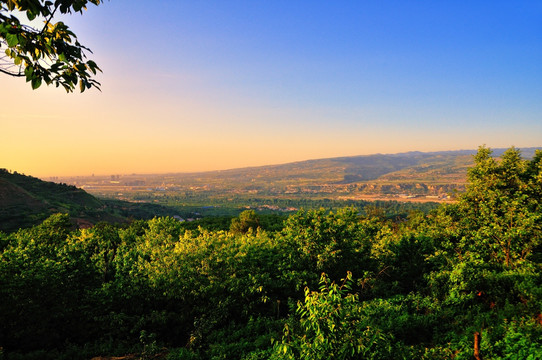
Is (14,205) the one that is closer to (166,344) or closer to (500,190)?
(166,344)

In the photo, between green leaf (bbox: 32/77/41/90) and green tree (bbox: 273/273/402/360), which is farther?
green tree (bbox: 273/273/402/360)

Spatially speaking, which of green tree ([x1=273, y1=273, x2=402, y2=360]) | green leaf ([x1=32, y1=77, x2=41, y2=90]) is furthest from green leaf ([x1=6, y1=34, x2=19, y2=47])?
green tree ([x1=273, y1=273, x2=402, y2=360])

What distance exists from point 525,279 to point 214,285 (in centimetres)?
1906

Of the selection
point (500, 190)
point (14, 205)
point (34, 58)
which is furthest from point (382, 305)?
point (14, 205)

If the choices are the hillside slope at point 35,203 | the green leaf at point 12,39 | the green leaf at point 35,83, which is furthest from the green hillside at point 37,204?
the green leaf at point 12,39

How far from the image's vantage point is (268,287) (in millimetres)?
20328

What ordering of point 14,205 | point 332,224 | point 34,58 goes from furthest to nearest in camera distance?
point 14,205 → point 332,224 → point 34,58

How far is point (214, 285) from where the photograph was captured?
62.3 ft

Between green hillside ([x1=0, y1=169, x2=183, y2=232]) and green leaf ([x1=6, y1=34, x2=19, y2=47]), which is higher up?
green leaf ([x1=6, y1=34, x2=19, y2=47])

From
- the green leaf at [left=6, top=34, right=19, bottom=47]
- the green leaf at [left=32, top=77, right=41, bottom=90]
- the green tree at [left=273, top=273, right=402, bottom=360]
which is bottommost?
the green tree at [left=273, top=273, right=402, bottom=360]

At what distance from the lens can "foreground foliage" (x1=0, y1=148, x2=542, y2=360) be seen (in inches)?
575

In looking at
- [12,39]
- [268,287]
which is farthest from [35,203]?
[12,39]

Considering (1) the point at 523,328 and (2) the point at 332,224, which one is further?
(2) the point at 332,224

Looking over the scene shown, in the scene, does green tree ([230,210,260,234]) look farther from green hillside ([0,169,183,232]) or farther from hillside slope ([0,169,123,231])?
hillside slope ([0,169,123,231])
